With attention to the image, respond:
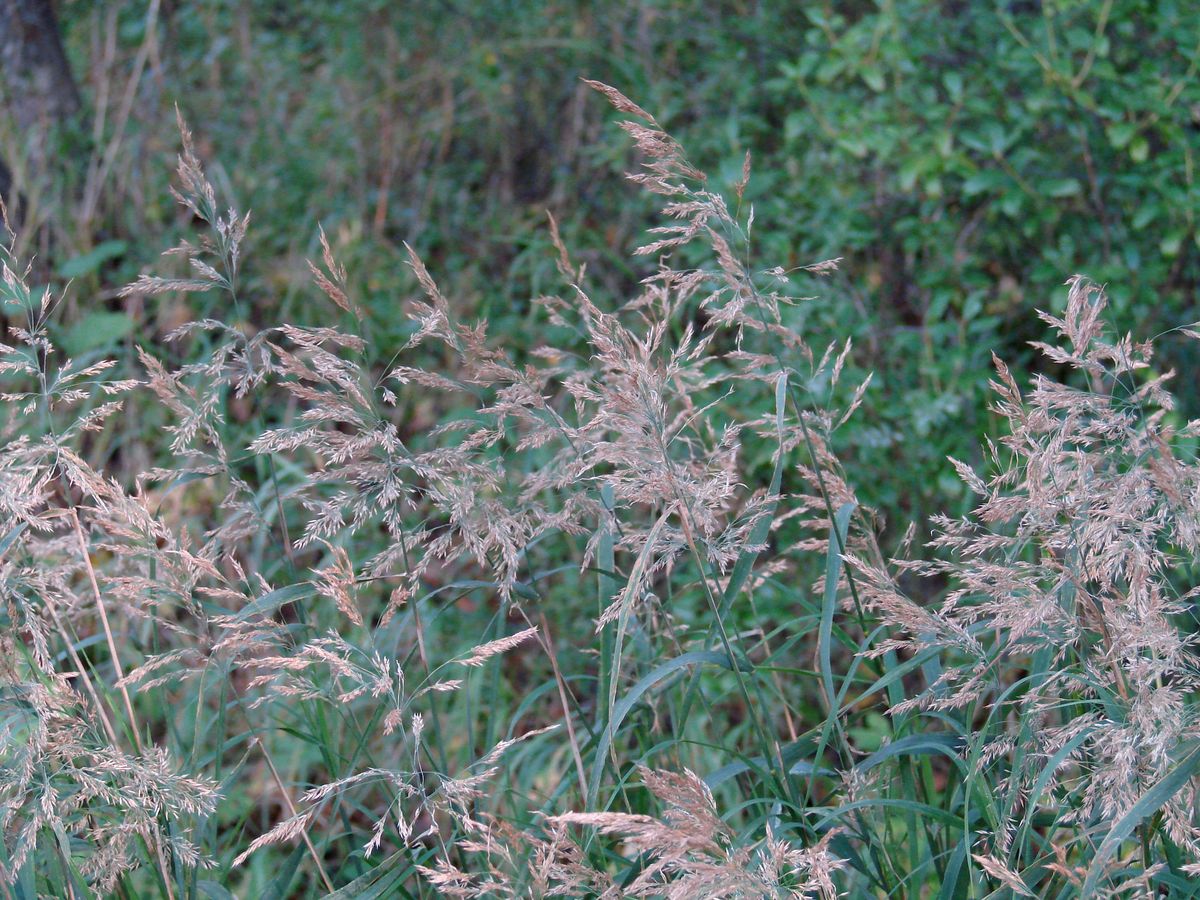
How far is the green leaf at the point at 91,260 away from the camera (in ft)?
14.9

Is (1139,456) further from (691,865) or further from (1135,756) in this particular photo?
(691,865)

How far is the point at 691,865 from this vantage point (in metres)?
1.14

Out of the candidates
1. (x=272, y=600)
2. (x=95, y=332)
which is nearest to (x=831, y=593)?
(x=272, y=600)

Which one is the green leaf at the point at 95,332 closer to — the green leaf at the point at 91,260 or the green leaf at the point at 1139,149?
the green leaf at the point at 91,260

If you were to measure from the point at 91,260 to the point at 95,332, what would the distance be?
454 millimetres

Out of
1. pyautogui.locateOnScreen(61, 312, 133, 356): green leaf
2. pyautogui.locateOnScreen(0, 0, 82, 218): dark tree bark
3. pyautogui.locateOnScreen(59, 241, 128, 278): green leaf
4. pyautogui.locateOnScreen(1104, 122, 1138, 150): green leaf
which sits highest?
pyautogui.locateOnScreen(1104, 122, 1138, 150): green leaf

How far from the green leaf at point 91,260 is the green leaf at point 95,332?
0.27 meters

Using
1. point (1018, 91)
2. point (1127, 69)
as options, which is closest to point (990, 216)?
point (1018, 91)

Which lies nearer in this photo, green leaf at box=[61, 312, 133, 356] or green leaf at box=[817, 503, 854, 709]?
green leaf at box=[817, 503, 854, 709]

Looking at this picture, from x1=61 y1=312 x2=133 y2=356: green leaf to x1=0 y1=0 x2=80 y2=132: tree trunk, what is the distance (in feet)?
3.98

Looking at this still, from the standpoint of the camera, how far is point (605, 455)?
4.71 ft

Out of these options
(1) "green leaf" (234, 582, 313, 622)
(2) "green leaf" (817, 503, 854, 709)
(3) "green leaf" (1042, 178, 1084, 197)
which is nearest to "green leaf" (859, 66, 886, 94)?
(3) "green leaf" (1042, 178, 1084, 197)

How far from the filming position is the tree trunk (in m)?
4.98

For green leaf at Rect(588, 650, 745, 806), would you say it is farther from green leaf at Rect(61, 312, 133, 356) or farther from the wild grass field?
green leaf at Rect(61, 312, 133, 356)
